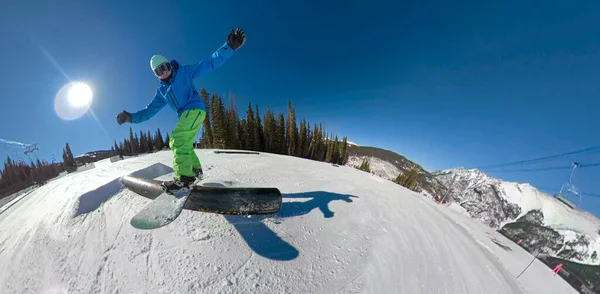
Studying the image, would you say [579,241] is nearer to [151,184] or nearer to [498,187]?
[498,187]

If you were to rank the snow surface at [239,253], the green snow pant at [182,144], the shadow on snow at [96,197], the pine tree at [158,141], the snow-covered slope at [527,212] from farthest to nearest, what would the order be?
1. the snow-covered slope at [527,212]
2. the pine tree at [158,141]
3. the green snow pant at [182,144]
4. the shadow on snow at [96,197]
5. the snow surface at [239,253]

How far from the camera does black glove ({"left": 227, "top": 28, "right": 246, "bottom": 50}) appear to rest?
12.1ft

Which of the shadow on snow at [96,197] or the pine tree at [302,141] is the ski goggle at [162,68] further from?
the pine tree at [302,141]

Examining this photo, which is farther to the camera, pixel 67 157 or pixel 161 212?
pixel 67 157

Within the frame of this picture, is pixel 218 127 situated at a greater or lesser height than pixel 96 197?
greater

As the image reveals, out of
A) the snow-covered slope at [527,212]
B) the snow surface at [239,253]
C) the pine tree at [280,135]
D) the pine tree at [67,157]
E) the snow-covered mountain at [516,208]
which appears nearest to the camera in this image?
the snow surface at [239,253]

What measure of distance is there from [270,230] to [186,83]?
321 centimetres

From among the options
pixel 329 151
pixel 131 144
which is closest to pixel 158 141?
pixel 131 144

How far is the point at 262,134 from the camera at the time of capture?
149 ft

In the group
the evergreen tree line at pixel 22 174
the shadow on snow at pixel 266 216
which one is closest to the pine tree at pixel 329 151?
the shadow on snow at pixel 266 216

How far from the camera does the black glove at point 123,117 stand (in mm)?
4065

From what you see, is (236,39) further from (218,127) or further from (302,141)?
(302,141)

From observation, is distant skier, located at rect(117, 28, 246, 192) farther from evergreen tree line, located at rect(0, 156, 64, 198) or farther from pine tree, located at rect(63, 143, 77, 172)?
pine tree, located at rect(63, 143, 77, 172)

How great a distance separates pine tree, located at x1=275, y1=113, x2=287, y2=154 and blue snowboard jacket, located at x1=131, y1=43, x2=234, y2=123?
142 feet
